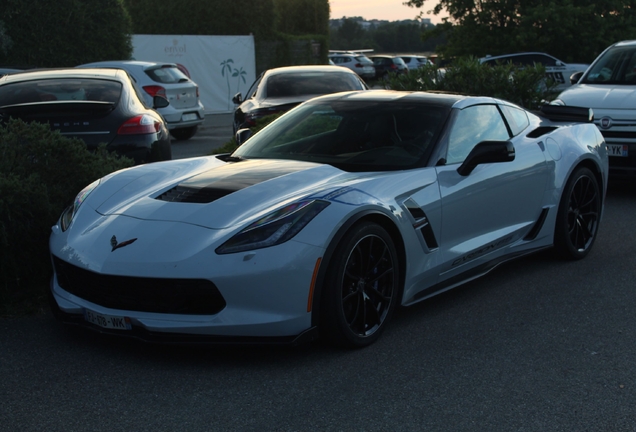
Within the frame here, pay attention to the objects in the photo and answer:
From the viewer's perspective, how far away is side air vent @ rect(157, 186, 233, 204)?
14.8 ft

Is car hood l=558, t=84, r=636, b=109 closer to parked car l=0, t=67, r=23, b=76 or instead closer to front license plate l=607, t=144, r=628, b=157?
Answer: front license plate l=607, t=144, r=628, b=157

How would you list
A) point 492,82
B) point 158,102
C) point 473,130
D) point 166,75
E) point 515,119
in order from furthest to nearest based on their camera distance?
point 166,75
point 492,82
point 158,102
point 515,119
point 473,130

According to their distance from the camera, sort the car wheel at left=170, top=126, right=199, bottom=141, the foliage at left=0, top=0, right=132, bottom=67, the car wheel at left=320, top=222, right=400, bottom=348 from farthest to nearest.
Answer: the foliage at left=0, top=0, right=132, bottom=67
the car wheel at left=170, top=126, right=199, bottom=141
the car wheel at left=320, top=222, right=400, bottom=348

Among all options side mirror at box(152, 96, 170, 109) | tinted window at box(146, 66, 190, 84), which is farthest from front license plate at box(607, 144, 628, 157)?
tinted window at box(146, 66, 190, 84)

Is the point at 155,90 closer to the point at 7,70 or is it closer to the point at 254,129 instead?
the point at 7,70

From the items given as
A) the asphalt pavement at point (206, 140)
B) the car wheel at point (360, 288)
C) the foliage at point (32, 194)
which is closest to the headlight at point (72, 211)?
the foliage at point (32, 194)

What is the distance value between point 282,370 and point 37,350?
53.6 inches

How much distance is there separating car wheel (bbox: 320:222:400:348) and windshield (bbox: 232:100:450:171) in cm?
71

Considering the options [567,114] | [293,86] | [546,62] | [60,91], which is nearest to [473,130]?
[567,114]

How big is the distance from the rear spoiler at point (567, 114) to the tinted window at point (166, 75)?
32.0ft

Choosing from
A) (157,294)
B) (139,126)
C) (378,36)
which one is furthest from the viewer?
(378,36)

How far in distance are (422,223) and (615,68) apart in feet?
21.7

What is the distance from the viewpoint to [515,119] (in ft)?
20.4

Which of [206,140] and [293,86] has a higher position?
[293,86]
